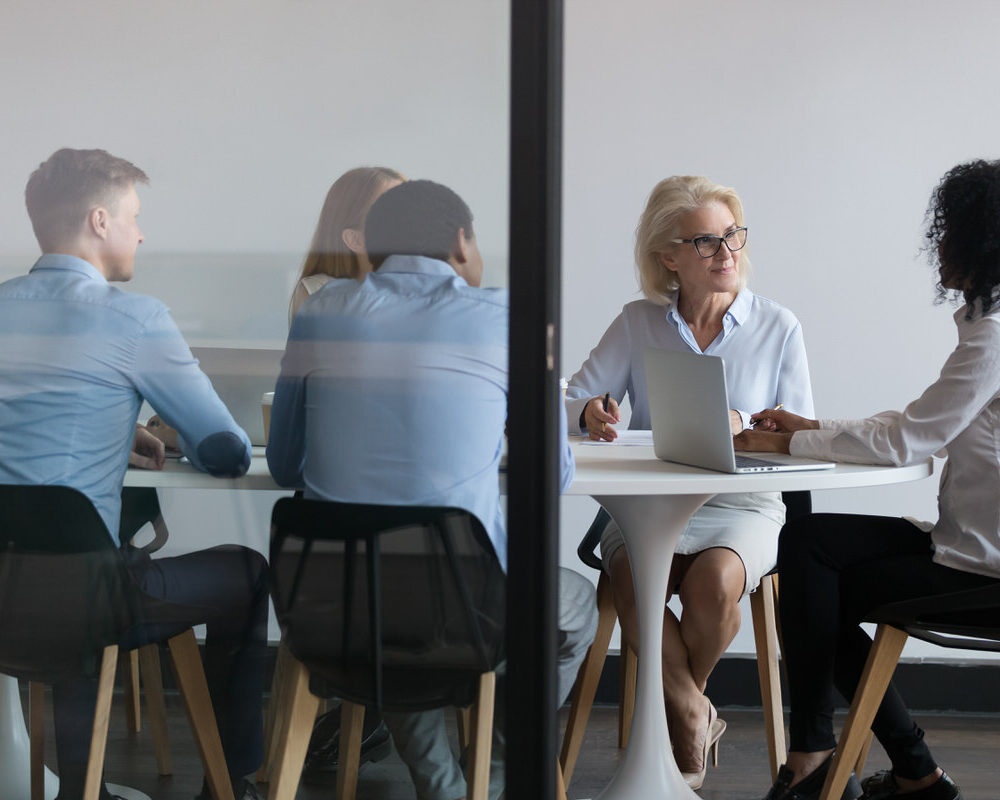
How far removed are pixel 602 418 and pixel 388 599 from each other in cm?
114

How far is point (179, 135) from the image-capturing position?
51.3 inches

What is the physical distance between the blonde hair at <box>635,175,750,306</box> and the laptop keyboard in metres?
0.92

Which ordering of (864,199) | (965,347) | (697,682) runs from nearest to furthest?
(965,347) → (697,682) → (864,199)

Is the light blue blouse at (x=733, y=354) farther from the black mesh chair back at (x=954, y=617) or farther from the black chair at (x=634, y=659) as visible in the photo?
the black mesh chair back at (x=954, y=617)

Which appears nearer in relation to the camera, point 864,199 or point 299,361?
point 299,361

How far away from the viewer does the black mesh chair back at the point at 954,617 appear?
76.3 inches

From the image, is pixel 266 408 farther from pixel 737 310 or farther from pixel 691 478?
pixel 737 310

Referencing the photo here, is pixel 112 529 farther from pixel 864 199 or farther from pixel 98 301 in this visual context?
pixel 864 199

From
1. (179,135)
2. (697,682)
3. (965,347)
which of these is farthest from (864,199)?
(179,135)

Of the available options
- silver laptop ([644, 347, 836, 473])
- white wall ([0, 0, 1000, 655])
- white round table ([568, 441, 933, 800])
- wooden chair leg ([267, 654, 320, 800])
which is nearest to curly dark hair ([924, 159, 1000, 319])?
white round table ([568, 441, 933, 800])

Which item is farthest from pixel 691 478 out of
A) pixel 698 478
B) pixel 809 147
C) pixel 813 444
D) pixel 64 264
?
pixel 809 147

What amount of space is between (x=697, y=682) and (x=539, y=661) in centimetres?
119

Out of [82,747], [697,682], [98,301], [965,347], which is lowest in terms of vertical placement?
[697,682]

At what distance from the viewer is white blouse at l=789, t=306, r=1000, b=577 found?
201 centimetres
